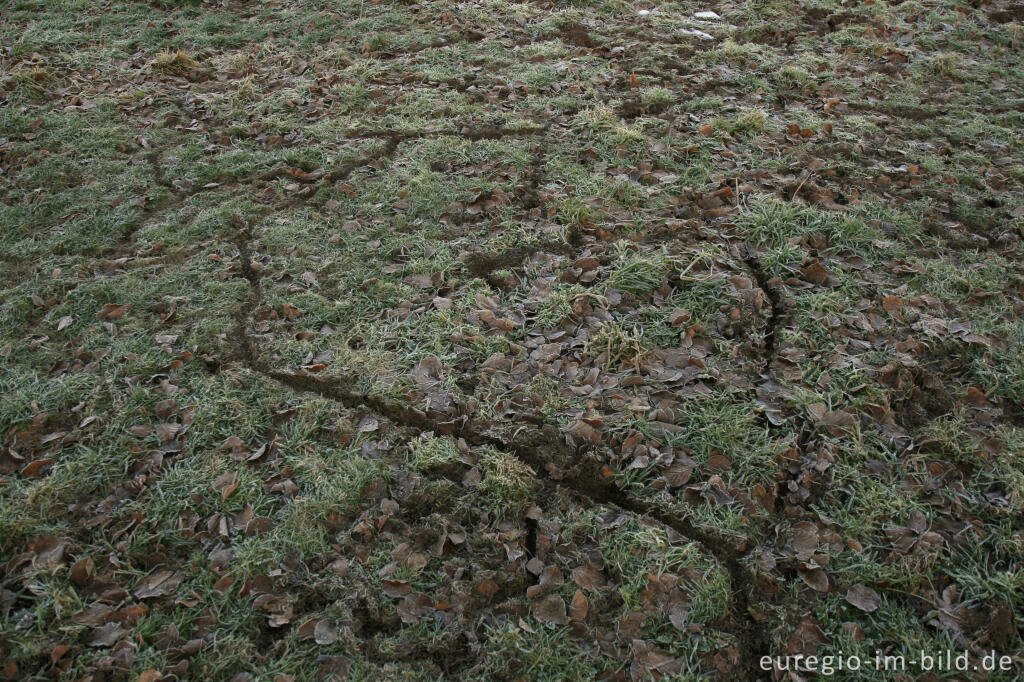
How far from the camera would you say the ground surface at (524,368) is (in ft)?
6.55

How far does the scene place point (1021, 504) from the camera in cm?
213

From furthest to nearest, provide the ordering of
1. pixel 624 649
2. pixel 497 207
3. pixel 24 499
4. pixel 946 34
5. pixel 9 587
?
pixel 946 34
pixel 497 207
pixel 24 499
pixel 9 587
pixel 624 649

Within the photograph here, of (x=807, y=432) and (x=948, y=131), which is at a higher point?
(x=948, y=131)

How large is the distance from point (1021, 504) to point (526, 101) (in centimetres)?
353

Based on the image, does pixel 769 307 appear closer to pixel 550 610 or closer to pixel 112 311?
pixel 550 610

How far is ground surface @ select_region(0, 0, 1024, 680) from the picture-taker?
6.55ft

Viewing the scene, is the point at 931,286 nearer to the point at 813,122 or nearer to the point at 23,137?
the point at 813,122

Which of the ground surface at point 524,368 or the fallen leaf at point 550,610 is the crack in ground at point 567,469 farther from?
the fallen leaf at point 550,610

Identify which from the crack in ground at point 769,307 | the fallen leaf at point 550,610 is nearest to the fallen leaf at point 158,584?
the fallen leaf at point 550,610

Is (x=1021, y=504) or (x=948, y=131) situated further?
(x=948, y=131)

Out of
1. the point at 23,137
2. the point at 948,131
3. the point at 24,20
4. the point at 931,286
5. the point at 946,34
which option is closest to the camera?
the point at 931,286

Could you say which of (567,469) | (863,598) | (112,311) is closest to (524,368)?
(567,469)

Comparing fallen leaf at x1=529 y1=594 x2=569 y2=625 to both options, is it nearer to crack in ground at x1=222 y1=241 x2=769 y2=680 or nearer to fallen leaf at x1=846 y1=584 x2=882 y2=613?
crack in ground at x1=222 y1=241 x2=769 y2=680

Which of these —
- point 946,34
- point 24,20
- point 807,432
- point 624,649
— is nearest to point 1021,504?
point 807,432
